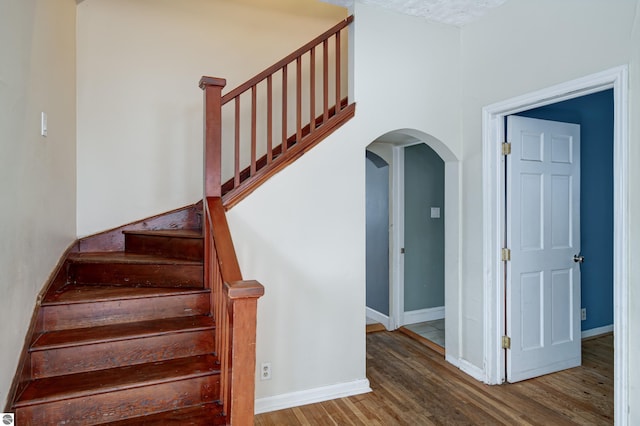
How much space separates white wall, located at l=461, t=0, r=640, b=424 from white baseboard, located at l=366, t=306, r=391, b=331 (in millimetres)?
1185

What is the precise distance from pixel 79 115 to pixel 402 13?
8.83 ft

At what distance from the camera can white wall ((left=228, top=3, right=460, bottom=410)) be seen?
2.58 metres

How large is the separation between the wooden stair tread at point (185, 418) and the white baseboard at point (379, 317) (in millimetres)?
2693

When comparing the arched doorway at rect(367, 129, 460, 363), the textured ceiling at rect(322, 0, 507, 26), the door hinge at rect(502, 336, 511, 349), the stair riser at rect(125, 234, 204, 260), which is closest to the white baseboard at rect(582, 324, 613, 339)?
the arched doorway at rect(367, 129, 460, 363)

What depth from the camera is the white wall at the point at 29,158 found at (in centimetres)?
165

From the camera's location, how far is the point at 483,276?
299cm

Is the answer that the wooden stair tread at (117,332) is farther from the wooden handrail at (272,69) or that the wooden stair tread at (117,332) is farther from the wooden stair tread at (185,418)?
the wooden handrail at (272,69)

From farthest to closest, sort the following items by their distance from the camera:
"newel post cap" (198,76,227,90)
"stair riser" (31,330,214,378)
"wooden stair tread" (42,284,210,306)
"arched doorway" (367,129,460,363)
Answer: "arched doorway" (367,129,460,363), "newel post cap" (198,76,227,90), "wooden stair tread" (42,284,210,306), "stair riser" (31,330,214,378)

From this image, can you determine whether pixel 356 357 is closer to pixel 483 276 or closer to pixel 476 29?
pixel 483 276

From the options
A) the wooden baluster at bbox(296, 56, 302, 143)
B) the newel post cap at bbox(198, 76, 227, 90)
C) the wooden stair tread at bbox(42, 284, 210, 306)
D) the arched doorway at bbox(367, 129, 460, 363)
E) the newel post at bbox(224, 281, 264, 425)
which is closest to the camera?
the newel post at bbox(224, 281, 264, 425)

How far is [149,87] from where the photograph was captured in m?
3.31

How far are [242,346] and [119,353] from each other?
0.85m

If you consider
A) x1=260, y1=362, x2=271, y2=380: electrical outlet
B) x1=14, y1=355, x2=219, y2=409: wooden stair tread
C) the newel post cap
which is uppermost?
the newel post cap

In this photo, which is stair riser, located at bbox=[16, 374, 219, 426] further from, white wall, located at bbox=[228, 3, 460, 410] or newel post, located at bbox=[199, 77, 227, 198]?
newel post, located at bbox=[199, 77, 227, 198]
